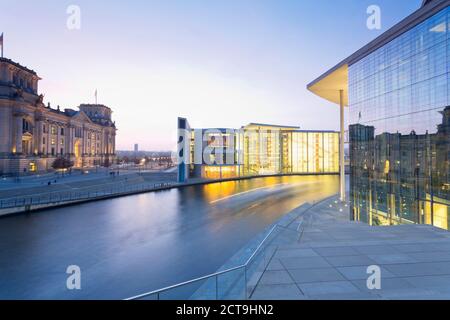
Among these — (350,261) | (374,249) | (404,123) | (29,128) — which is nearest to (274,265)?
(350,261)

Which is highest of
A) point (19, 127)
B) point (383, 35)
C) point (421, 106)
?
point (383, 35)

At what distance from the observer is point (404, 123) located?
18.9 m

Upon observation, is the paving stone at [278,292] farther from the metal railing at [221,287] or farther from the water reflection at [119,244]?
the water reflection at [119,244]

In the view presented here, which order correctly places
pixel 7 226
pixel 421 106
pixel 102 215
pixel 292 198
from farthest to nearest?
pixel 292 198 < pixel 102 215 < pixel 7 226 < pixel 421 106

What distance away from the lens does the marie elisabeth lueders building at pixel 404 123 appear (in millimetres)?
15852

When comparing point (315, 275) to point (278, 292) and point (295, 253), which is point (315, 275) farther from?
point (295, 253)

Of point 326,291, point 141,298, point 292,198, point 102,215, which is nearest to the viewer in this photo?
point 141,298

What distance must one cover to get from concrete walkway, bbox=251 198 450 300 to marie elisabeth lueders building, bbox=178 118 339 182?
4154 cm

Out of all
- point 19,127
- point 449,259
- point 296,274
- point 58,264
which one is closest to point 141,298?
point 296,274

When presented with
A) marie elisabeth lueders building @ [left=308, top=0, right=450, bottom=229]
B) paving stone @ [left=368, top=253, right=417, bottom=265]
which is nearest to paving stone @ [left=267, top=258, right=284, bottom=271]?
paving stone @ [left=368, top=253, right=417, bottom=265]

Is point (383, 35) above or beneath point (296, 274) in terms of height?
above
